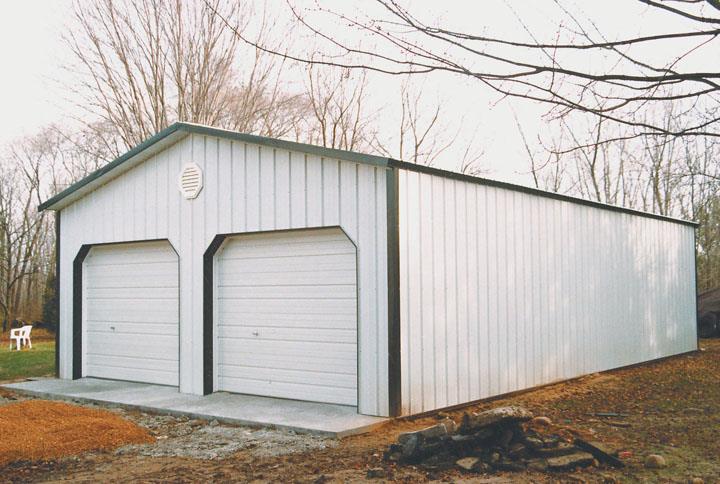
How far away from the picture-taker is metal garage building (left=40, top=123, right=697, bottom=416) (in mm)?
7699

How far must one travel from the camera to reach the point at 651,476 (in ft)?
17.1

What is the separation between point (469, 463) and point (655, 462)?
4.93 feet

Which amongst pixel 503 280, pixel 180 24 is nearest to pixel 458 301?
pixel 503 280

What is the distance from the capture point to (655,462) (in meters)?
5.44

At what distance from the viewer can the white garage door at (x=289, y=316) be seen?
27.1 feet

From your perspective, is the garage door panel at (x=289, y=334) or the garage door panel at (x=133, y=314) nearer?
the garage door panel at (x=289, y=334)

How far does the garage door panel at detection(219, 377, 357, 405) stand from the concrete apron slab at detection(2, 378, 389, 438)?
9cm

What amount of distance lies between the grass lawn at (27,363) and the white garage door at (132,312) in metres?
1.88

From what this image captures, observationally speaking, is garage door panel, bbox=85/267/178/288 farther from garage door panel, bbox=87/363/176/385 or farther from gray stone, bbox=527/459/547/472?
gray stone, bbox=527/459/547/472

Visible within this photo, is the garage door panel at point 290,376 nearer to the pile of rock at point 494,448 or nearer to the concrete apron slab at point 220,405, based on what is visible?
the concrete apron slab at point 220,405

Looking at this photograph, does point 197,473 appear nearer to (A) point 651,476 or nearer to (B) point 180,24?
(A) point 651,476

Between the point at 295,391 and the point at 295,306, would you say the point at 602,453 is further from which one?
the point at 295,306

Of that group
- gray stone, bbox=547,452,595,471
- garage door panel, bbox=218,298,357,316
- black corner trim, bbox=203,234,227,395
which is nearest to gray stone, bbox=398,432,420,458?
gray stone, bbox=547,452,595,471

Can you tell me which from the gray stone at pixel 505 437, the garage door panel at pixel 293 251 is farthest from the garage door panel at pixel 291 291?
the gray stone at pixel 505 437
